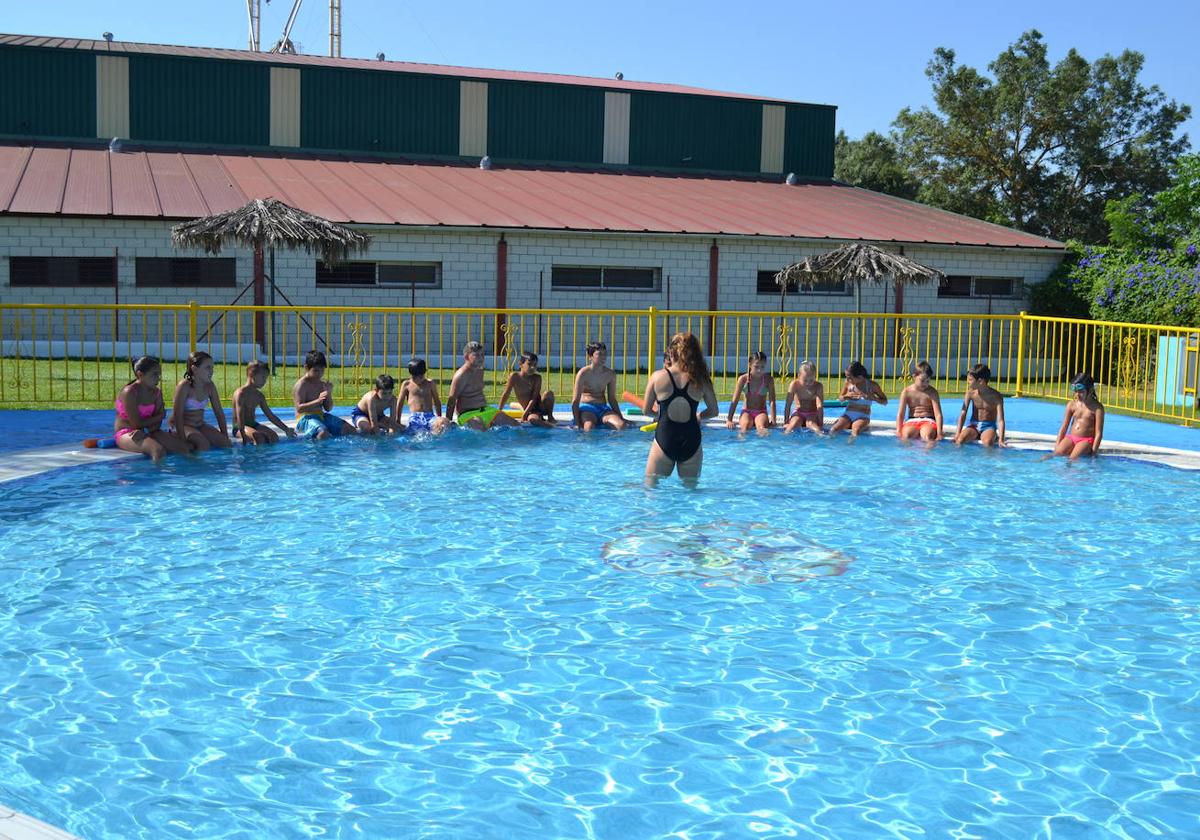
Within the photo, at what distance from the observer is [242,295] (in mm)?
21938

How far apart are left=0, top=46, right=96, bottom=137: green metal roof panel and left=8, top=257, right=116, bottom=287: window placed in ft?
26.5

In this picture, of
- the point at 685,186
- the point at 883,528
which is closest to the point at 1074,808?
the point at 883,528

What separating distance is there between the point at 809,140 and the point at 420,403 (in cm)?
2394

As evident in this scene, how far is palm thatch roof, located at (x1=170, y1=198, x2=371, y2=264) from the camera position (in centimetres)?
1864

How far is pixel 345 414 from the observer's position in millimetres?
14992

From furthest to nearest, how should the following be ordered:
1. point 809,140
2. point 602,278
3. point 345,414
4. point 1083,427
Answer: point 809,140 < point 602,278 < point 345,414 < point 1083,427

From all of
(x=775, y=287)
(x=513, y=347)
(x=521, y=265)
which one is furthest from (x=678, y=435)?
(x=775, y=287)

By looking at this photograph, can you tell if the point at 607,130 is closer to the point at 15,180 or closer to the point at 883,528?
the point at 15,180

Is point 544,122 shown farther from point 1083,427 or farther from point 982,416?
point 1083,427

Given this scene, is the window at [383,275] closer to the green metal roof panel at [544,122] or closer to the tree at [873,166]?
the green metal roof panel at [544,122]

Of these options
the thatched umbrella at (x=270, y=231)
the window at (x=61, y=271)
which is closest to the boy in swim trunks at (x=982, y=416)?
the thatched umbrella at (x=270, y=231)

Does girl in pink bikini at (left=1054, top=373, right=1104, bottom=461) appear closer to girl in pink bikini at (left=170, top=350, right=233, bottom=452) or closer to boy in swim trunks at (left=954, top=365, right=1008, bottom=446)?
boy in swim trunks at (left=954, top=365, right=1008, bottom=446)

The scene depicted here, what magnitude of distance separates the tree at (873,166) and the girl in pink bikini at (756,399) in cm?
3056

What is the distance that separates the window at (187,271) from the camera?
73.7 feet
